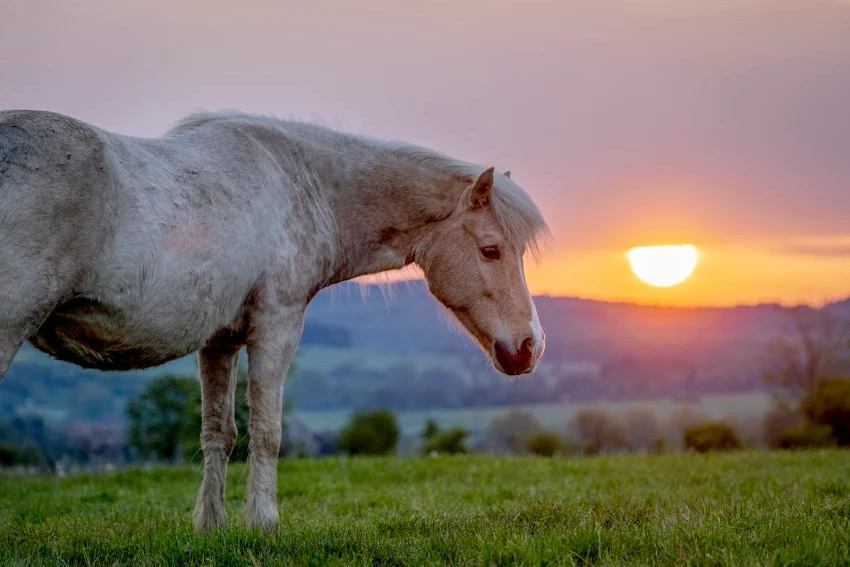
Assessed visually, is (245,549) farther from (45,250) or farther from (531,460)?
(531,460)

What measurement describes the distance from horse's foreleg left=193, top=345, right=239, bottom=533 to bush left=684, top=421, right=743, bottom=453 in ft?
45.7

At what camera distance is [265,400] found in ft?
17.4

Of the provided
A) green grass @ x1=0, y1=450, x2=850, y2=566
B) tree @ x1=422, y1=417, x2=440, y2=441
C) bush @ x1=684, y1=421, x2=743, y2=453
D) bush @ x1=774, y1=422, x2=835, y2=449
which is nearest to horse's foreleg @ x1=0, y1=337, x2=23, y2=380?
green grass @ x1=0, y1=450, x2=850, y2=566

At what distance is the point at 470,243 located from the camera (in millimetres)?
5879

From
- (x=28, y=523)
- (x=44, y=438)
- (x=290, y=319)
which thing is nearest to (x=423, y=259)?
(x=290, y=319)

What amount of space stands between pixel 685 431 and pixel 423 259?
Result: 568 inches

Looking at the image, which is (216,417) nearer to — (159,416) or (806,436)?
(806,436)

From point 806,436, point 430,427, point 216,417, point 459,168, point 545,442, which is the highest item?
point 459,168

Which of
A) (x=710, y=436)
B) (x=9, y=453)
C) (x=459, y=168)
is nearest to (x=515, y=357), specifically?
(x=459, y=168)

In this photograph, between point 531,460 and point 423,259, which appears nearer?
point 423,259

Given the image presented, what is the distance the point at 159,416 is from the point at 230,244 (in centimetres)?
2452

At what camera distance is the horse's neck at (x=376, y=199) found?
593 centimetres

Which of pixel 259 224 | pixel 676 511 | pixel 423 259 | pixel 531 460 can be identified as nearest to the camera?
pixel 259 224

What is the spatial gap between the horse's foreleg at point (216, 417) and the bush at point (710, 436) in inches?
548
